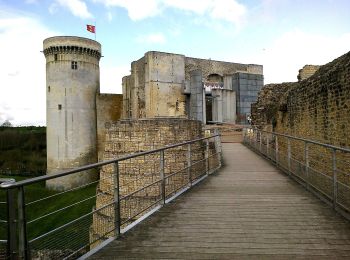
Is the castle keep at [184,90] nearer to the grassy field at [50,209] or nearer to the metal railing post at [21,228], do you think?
the grassy field at [50,209]

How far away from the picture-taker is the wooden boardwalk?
13.1 feet

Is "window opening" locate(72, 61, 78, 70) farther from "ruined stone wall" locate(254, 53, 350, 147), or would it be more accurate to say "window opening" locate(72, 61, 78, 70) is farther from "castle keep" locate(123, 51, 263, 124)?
"ruined stone wall" locate(254, 53, 350, 147)

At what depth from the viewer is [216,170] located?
10.2m

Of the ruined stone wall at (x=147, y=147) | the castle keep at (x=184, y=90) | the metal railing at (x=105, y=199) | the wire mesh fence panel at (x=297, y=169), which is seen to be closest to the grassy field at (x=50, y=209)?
the metal railing at (x=105, y=199)

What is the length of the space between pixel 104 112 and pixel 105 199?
61.5 ft

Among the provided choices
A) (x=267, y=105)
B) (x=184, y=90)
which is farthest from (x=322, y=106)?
(x=184, y=90)

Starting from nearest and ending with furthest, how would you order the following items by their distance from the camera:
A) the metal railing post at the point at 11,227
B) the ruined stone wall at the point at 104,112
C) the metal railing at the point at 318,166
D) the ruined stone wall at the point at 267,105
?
the metal railing post at the point at 11,227 → the metal railing at the point at 318,166 → the ruined stone wall at the point at 267,105 → the ruined stone wall at the point at 104,112

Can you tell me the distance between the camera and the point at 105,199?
1460cm

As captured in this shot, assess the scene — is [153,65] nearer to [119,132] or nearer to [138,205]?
[119,132]

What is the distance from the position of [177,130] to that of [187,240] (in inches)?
391

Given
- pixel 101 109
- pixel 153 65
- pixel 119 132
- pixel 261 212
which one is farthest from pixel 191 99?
pixel 261 212

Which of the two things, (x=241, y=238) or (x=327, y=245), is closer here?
(x=327, y=245)

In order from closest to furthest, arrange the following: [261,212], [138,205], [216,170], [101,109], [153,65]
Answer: [261,212] < [216,170] < [138,205] < [153,65] < [101,109]

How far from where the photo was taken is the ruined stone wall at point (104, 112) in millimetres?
31906
